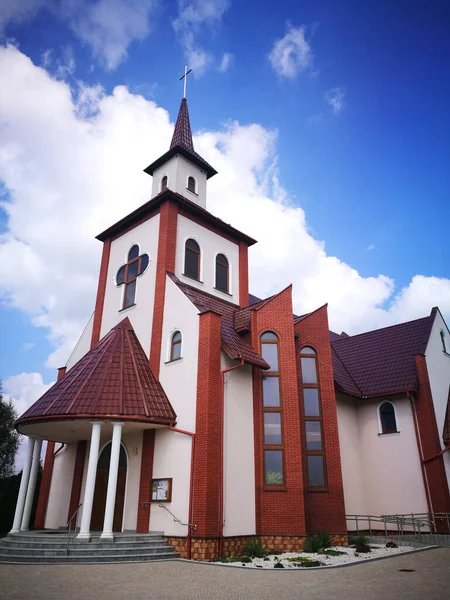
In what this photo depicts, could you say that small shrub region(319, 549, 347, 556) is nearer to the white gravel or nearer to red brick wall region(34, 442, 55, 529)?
the white gravel

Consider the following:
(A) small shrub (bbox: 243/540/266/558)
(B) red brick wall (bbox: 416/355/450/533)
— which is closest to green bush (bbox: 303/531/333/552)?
(A) small shrub (bbox: 243/540/266/558)

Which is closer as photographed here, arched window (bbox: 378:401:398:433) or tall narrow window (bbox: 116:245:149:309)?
tall narrow window (bbox: 116:245:149:309)

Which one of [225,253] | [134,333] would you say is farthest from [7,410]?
[225,253]

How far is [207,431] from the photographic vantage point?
13148mm

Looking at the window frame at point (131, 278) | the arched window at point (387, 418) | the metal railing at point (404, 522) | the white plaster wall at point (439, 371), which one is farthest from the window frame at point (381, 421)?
the window frame at point (131, 278)

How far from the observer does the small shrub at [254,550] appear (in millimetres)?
12591

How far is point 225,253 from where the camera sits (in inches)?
816

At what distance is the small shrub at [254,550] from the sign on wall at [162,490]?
2465mm

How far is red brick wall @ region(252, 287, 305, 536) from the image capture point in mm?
13594

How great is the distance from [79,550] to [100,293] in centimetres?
1103

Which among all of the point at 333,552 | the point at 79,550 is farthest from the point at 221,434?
the point at 79,550

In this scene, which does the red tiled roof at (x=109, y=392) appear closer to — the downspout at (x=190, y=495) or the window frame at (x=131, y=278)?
the downspout at (x=190, y=495)

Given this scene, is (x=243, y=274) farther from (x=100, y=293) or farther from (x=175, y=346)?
(x=175, y=346)

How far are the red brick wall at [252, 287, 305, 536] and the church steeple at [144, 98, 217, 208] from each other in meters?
7.57
